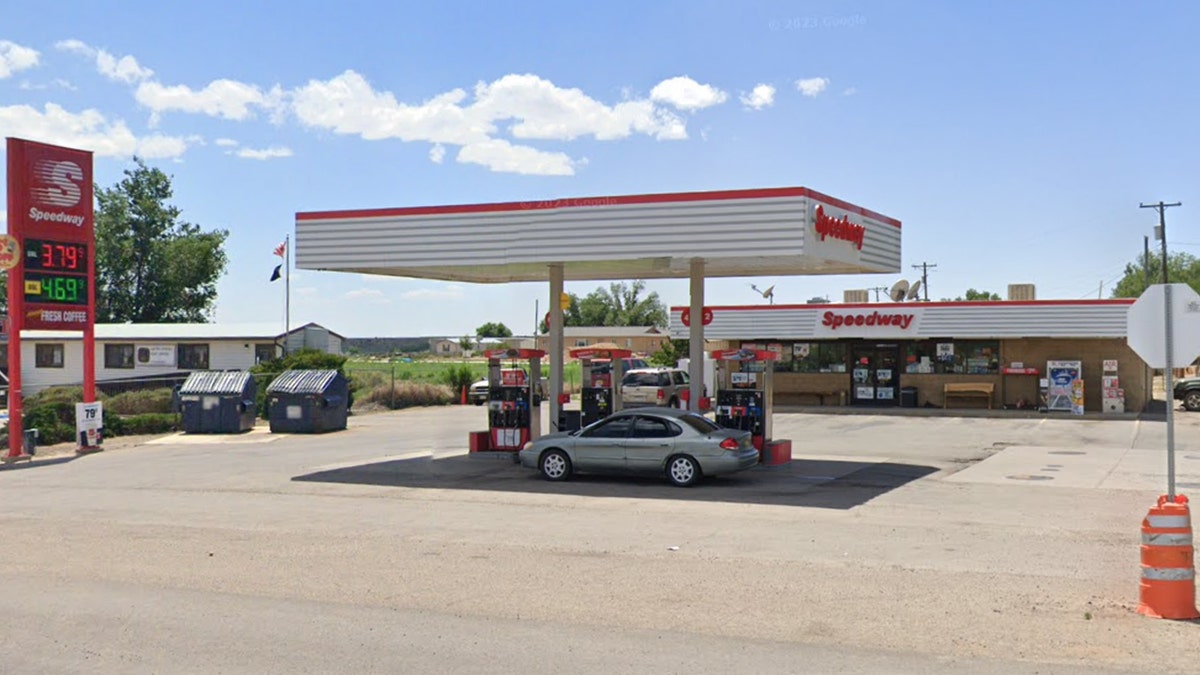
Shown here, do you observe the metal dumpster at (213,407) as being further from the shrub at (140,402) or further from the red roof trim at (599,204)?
the red roof trim at (599,204)

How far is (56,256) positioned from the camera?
25.3 meters

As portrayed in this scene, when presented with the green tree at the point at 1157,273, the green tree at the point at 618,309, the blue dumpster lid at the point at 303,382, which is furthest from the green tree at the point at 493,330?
the blue dumpster lid at the point at 303,382

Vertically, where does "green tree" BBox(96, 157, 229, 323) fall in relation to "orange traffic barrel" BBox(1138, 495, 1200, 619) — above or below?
above

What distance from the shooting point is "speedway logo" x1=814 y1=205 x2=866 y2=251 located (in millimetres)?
19531

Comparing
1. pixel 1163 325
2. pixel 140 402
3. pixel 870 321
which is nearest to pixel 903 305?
pixel 870 321

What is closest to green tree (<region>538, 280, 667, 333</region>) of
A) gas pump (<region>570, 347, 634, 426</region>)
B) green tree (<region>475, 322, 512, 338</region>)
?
green tree (<region>475, 322, 512, 338</region>)

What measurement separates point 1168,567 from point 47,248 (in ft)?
78.5

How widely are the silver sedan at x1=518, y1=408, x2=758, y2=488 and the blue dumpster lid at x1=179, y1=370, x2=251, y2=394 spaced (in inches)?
591

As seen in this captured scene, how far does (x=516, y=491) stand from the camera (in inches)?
696

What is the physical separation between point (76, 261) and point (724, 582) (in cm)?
2082

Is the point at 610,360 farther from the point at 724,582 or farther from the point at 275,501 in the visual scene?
the point at 724,582

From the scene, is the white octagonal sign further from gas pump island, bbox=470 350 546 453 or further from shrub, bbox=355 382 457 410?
shrub, bbox=355 382 457 410

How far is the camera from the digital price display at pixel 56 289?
974 inches

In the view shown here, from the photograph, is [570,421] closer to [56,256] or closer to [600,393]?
[600,393]
